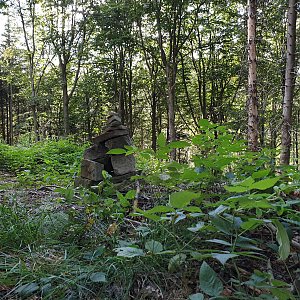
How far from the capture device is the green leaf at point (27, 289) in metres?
1.63

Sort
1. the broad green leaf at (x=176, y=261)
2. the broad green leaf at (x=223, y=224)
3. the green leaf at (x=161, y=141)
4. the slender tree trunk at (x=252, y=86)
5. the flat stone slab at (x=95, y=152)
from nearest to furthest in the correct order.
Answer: the broad green leaf at (x=223, y=224), the broad green leaf at (x=176, y=261), the green leaf at (x=161, y=141), the flat stone slab at (x=95, y=152), the slender tree trunk at (x=252, y=86)

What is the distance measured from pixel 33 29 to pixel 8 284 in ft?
71.4

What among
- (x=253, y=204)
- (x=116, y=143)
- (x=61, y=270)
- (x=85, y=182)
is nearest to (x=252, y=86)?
(x=116, y=143)

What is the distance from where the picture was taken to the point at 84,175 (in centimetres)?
462

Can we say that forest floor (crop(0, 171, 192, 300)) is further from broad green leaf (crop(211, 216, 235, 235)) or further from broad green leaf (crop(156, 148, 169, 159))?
broad green leaf (crop(156, 148, 169, 159))

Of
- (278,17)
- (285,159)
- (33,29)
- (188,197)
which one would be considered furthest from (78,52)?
(188,197)

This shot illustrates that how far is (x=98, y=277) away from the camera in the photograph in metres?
1.65

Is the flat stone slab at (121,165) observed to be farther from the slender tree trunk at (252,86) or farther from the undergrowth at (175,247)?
the slender tree trunk at (252,86)

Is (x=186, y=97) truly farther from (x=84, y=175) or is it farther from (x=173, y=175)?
(x=173, y=175)

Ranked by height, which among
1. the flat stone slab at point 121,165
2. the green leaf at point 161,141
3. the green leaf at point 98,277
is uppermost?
the green leaf at point 161,141

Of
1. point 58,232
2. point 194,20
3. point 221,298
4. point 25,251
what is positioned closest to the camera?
point 221,298

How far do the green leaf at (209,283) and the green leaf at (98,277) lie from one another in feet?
1.94

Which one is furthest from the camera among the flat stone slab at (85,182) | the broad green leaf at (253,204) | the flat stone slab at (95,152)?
the flat stone slab at (95,152)

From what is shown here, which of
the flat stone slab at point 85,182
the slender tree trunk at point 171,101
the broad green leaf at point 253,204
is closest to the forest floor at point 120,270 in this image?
the broad green leaf at point 253,204
